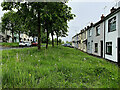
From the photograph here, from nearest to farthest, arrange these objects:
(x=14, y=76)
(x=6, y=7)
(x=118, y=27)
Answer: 1. (x=14, y=76)
2. (x=6, y=7)
3. (x=118, y=27)

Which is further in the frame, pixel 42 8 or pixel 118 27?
pixel 118 27

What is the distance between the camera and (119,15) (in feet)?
30.4

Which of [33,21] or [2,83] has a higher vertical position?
[33,21]

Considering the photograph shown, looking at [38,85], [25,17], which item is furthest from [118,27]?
[25,17]

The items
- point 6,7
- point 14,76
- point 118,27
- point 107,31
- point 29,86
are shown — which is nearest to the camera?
point 29,86

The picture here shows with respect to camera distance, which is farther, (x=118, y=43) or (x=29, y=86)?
(x=118, y=43)

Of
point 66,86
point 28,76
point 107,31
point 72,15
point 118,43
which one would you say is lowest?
point 66,86

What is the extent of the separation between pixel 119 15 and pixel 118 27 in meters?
1.46

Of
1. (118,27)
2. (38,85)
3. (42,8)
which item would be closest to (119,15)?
(118,27)

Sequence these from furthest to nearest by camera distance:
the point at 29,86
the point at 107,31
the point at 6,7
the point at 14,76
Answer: the point at 107,31, the point at 6,7, the point at 14,76, the point at 29,86

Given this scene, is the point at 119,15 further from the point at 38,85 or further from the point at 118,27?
the point at 38,85

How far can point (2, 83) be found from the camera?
2723 millimetres

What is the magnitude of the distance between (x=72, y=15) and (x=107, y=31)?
632 cm

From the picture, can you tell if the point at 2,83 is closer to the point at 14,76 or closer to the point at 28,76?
the point at 14,76
